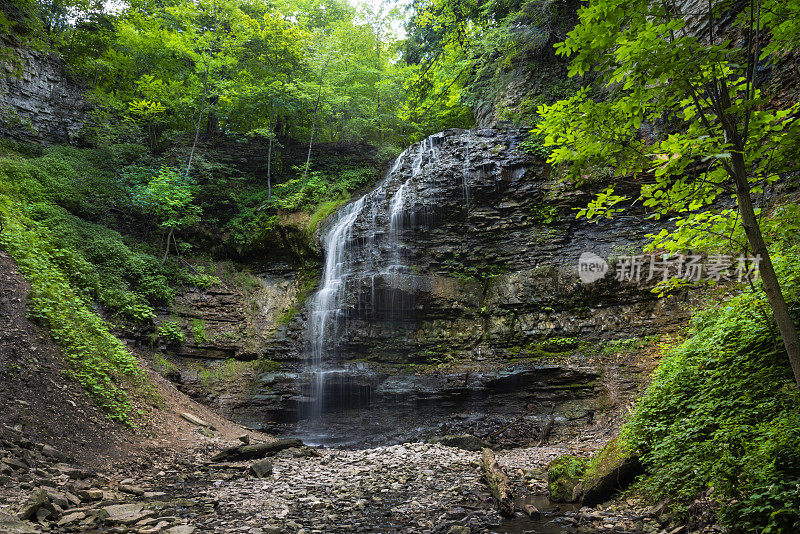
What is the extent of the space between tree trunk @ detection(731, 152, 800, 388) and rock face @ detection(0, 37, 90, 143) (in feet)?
64.7

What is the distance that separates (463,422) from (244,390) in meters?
6.29

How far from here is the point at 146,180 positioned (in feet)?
46.0

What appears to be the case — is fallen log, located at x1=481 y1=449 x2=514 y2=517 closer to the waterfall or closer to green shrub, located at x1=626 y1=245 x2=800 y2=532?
green shrub, located at x1=626 y1=245 x2=800 y2=532

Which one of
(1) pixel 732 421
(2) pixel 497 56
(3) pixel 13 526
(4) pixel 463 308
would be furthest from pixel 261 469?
(2) pixel 497 56

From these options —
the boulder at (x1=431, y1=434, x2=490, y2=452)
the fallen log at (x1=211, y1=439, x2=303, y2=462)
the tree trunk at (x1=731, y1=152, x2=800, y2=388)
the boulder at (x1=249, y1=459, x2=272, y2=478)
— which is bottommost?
the boulder at (x1=431, y1=434, x2=490, y2=452)

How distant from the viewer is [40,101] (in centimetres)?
1477

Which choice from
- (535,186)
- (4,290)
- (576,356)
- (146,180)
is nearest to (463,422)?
(576,356)

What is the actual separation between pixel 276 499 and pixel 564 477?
13.1 feet

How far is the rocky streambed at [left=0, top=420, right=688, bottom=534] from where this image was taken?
13.4 feet

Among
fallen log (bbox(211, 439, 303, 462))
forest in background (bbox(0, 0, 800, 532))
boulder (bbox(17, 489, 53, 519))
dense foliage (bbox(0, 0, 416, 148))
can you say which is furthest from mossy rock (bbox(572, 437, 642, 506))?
dense foliage (bbox(0, 0, 416, 148))

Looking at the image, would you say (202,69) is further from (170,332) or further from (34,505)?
(34,505)

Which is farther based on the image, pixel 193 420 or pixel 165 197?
pixel 165 197

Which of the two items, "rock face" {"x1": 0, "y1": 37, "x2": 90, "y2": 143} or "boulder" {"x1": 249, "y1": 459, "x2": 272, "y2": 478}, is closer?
"boulder" {"x1": 249, "y1": 459, "x2": 272, "y2": 478}

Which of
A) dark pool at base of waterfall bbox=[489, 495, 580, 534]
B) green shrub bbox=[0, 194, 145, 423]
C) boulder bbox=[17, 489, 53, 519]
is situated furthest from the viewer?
green shrub bbox=[0, 194, 145, 423]
